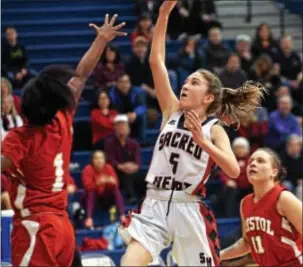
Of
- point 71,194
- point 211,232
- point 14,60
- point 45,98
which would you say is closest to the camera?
point 45,98

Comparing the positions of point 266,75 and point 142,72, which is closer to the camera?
point 142,72

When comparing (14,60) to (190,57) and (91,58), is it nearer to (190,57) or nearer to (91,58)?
(190,57)

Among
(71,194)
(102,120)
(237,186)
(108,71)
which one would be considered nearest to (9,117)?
(71,194)

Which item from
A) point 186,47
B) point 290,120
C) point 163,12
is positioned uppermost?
point 163,12

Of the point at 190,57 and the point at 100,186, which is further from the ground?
the point at 190,57

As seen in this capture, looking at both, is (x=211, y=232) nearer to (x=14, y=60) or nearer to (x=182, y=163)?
(x=182, y=163)

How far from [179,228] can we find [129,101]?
233 inches

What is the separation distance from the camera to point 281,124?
40.5 ft

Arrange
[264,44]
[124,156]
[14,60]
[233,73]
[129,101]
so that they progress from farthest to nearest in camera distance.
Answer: [264,44] → [233,73] → [14,60] → [129,101] → [124,156]

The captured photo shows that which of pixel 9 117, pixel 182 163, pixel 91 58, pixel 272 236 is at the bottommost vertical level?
pixel 272 236

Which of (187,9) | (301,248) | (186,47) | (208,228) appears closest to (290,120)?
(186,47)

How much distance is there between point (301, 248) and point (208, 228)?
3.22 ft

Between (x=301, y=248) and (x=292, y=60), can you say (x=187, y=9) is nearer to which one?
(x=292, y=60)

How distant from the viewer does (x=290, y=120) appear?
12367 millimetres
